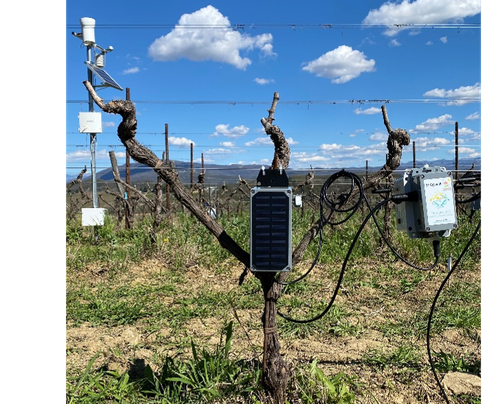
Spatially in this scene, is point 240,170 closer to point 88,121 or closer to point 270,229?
point 88,121

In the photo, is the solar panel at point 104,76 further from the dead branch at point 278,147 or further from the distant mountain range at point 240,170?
the dead branch at point 278,147

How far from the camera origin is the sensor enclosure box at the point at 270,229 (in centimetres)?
237

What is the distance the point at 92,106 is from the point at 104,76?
51 cm

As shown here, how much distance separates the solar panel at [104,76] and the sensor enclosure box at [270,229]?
4741 mm

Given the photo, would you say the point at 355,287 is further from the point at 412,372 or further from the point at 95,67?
the point at 95,67

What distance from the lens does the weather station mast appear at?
602 cm

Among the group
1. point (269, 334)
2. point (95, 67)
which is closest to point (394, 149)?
point (269, 334)

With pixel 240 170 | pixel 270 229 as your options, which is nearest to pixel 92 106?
pixel 240 170

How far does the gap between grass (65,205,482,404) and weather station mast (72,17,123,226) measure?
3.12 ft

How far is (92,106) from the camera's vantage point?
656 cm

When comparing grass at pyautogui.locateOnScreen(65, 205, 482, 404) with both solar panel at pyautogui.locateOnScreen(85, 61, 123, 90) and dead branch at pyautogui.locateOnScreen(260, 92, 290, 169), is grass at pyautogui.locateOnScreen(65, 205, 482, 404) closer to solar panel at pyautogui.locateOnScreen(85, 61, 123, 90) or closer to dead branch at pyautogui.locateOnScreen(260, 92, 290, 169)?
dead branch at pyautogui.locateOnScreen(260, 92, 290, 169)

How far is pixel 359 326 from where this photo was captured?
4.37m

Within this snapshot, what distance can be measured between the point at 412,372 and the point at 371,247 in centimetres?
420

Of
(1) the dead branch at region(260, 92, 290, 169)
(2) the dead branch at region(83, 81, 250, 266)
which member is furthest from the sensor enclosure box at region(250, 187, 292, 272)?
(1) the dead branch at region(260, 92, 290, 169)
